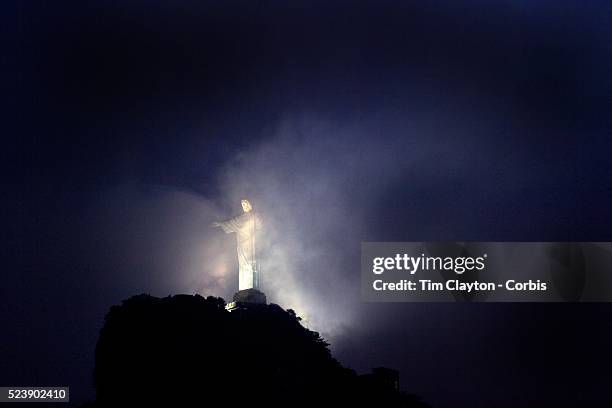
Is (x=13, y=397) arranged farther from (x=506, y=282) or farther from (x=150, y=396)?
(x=506, y=282)

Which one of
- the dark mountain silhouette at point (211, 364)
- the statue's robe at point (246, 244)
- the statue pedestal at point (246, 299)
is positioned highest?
the statue's robe at point (246, 244)

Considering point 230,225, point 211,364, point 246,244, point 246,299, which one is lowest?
point 211,364

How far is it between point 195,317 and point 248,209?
10.4 meters

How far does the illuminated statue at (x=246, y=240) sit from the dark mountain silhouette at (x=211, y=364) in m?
4.80

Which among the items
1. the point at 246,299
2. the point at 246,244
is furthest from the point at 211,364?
the point at 246,244

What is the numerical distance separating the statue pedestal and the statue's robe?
2.20 feet

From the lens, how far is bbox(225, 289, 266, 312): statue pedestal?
43.1 meters

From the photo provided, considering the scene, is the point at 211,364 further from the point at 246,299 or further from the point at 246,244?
the point at 246,244

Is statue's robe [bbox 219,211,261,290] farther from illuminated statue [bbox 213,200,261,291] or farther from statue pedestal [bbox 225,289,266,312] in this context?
statue pedestal [bbox 225,289,266,312]

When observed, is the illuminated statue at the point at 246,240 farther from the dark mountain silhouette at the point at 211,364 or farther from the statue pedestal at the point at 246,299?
the dark mountain silhouette at the point at 211,364

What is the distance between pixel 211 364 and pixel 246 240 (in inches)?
436

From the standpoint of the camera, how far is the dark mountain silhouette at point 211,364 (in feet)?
118

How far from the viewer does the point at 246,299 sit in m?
43.6

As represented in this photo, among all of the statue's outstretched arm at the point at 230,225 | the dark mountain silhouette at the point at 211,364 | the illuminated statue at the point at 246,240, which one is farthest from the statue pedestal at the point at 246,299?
the statue's outstretched arm at the point at 230,225
